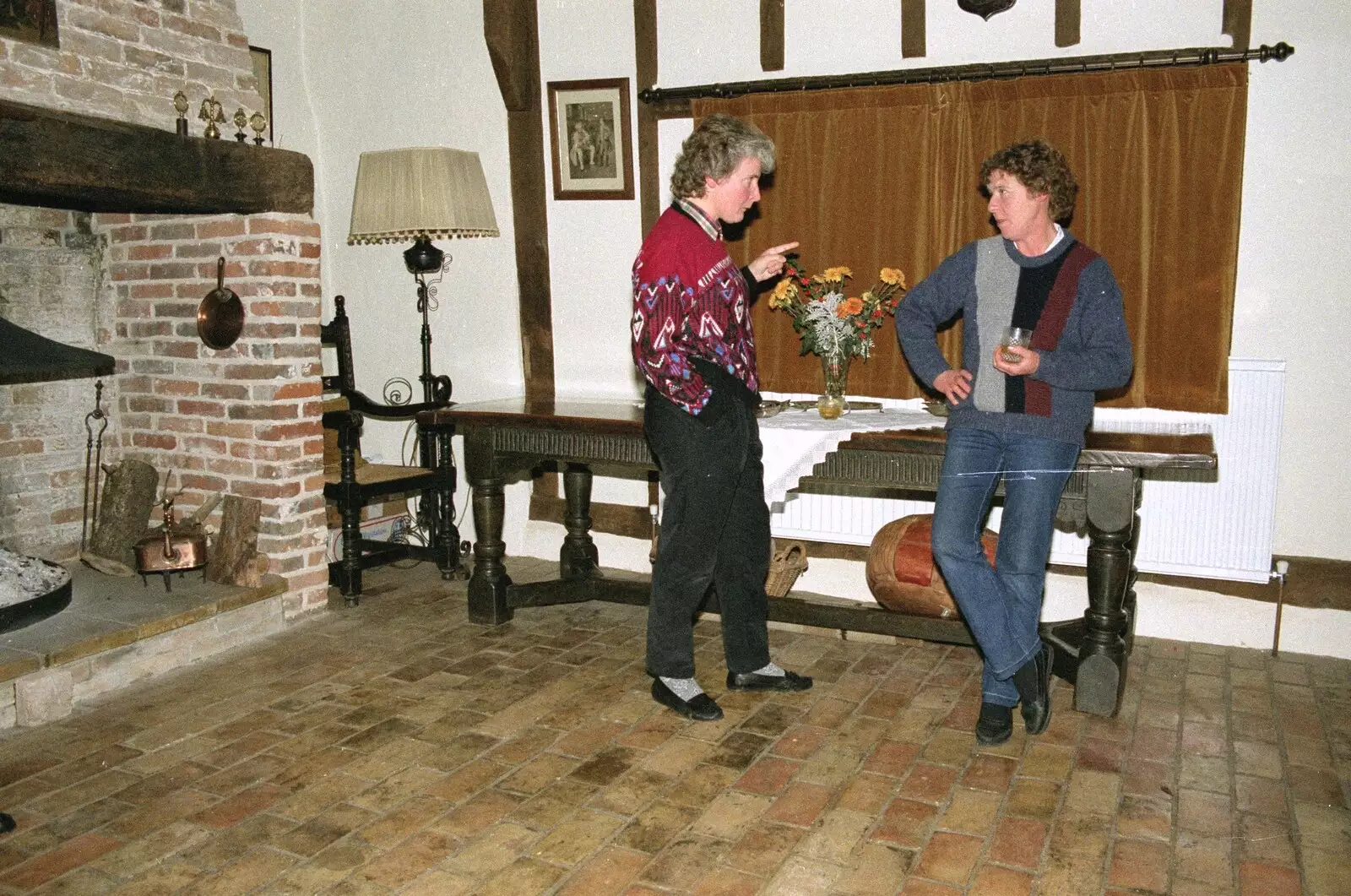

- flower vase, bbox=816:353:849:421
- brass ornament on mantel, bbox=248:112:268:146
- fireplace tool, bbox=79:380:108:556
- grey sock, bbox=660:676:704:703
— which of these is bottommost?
grey sock, bbox=660:676:704:703

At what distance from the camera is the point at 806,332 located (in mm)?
3727

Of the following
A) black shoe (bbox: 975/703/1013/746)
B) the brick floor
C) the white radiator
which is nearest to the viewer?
the brick floor

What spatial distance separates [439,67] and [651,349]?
8.75 ft

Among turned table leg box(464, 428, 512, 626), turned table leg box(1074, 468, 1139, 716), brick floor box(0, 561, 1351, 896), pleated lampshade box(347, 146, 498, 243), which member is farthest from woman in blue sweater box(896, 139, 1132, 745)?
pleated lampshade box(347, 146, 498, 243)

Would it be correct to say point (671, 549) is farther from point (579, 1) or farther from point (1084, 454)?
point (579, 1)

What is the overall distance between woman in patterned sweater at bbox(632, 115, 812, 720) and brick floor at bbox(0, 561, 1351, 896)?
35 cm

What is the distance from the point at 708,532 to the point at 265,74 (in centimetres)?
332

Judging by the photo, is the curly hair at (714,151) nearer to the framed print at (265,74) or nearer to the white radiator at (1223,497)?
the white radiator at (1223,497)

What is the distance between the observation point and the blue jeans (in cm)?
283

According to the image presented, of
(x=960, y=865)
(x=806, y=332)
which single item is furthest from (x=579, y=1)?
(x=960, y=865)

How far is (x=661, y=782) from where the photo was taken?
273cm

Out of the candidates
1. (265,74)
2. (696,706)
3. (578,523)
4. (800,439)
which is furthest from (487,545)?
(265,74)

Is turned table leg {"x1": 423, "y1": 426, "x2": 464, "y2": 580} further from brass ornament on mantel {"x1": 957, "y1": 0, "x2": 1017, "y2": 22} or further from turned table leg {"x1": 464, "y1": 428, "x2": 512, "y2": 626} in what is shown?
brass ornament on mantel {"x1": 957, "y1": 0, "x2": 1017, "y2": 22}

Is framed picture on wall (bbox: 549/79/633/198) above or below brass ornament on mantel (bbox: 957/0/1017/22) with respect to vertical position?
below
